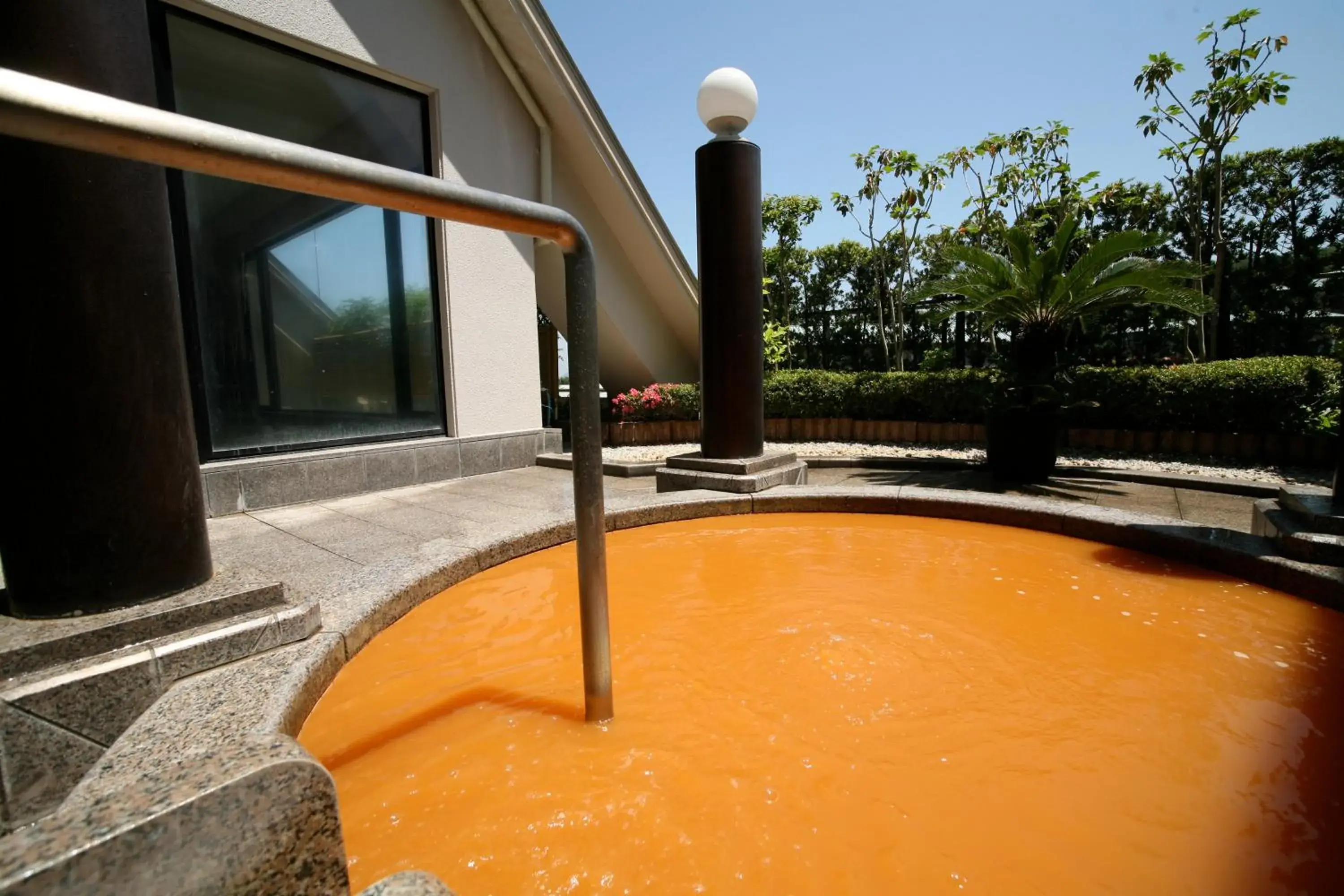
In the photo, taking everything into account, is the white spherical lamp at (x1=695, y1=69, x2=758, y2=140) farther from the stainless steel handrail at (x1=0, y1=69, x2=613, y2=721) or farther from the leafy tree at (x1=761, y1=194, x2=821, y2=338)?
the leafy tree at (x1=761, y1=194, x2=821, y2=338)

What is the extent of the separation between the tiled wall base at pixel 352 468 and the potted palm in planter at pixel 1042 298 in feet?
19.5

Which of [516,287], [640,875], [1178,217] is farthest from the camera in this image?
[1178,217]

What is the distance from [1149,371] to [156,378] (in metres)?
10.9

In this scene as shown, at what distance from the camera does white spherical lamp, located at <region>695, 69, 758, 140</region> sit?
19.5 ft

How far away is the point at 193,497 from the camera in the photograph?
2449 millimetres

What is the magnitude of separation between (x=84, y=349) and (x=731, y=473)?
4516 mm

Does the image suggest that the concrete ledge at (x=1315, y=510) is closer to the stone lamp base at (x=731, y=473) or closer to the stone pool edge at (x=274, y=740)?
the stone pool edge at (x=274, y=740)

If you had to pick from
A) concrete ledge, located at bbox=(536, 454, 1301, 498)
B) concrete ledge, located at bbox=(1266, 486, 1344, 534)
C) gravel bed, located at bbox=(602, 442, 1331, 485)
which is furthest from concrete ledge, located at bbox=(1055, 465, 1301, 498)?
concrete ledge, located at bbox=(1266, 486, 1344, 534)

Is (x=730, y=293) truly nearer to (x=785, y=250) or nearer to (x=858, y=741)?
(x=858, y=741)

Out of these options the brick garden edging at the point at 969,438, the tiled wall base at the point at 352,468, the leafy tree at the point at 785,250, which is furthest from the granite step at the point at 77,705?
the leafy tree at the point at 785,250

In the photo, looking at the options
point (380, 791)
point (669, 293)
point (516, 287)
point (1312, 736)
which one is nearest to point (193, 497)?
point (380, 791)

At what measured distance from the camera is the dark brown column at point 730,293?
6.05 m

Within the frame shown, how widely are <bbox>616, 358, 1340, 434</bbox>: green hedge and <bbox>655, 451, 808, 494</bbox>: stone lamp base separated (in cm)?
294

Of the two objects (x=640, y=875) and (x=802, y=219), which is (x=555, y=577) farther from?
(x=802, y=219)
